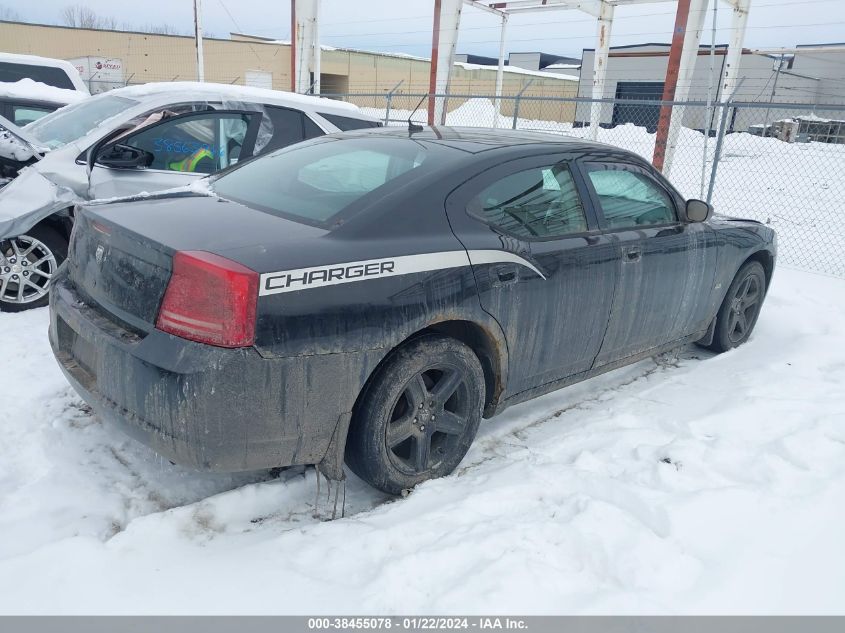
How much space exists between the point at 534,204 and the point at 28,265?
377 centimetres

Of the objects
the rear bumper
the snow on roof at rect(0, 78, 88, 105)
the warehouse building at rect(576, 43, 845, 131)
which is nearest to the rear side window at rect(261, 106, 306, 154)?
the rear bumper

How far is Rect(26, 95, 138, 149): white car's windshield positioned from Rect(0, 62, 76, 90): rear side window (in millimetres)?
4378

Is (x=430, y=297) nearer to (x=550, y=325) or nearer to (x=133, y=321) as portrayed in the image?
(x=550, y=325)

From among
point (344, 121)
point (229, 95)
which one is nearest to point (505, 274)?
point (229, 95)

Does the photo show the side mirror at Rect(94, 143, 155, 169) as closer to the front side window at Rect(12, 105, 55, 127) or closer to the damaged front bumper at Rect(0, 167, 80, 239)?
the damaged front bumper at Rect(0, 167, 80, 239)

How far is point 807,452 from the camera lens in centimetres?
333

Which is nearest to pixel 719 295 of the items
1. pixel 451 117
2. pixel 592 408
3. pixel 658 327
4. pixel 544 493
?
pixel 658 327

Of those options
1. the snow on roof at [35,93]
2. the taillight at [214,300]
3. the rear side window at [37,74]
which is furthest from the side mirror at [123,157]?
the rear side window at [37,74]

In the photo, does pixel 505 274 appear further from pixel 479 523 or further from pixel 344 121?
pixel 344 121

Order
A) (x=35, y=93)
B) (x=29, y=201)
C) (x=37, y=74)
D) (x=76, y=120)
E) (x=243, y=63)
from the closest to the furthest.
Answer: (x=29, y=201), (x=76, y=120), (x=35, y=93), (x=37, y=74), (x=243, y=63)

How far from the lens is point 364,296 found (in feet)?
8.39

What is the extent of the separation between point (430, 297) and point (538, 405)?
5.05ft

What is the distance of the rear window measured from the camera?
9.66 feet

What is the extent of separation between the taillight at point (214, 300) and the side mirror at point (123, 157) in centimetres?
297
